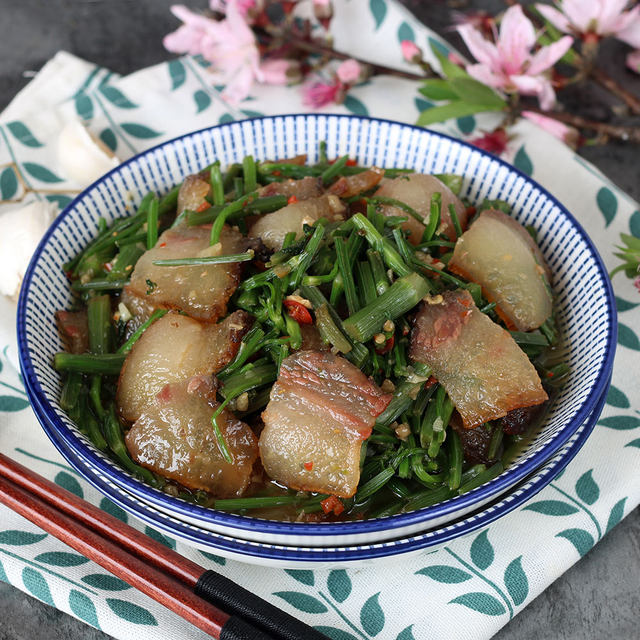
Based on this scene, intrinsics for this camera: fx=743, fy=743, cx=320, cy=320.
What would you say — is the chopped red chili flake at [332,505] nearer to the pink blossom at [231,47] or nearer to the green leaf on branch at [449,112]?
the green leaf on branch at [449,112]

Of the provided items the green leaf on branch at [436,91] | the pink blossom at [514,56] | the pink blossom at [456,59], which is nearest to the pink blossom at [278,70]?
the green leaf on branch at [436,91]

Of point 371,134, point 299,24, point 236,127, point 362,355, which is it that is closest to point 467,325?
point 362,355

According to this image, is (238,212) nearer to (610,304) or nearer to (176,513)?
(176,513)

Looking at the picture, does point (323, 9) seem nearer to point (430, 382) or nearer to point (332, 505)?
point (430, 382)

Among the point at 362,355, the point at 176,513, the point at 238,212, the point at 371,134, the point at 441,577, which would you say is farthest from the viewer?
the point at 371,134

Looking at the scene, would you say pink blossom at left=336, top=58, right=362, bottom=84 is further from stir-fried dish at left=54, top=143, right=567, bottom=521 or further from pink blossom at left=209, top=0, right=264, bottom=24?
stir-fried dish at left=54, top=143, right=567, bottom=521

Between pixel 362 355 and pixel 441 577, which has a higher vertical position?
pixel 362 355
